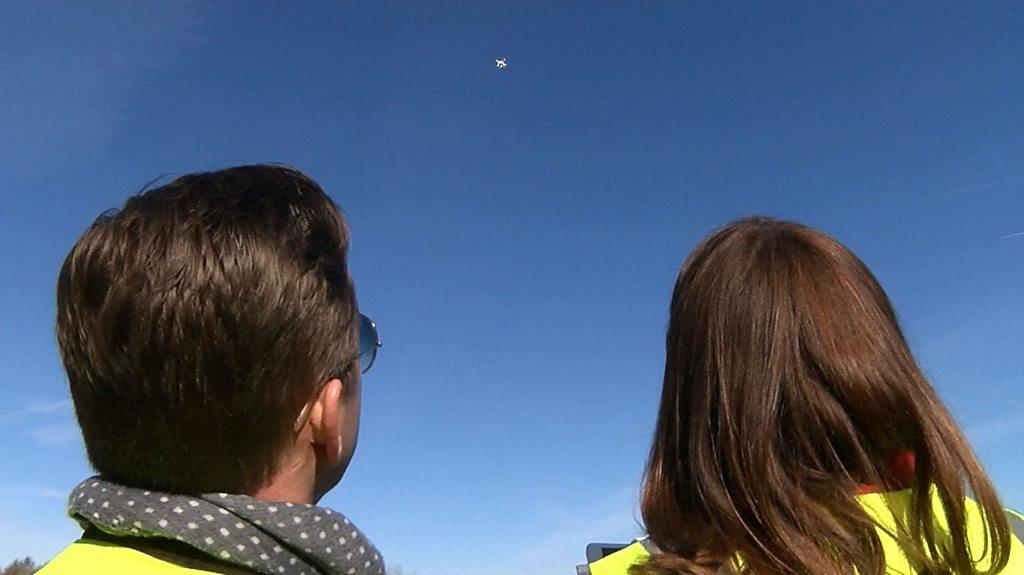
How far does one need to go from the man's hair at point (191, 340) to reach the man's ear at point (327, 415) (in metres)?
0.05

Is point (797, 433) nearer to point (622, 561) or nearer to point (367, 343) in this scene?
point (622, 561)

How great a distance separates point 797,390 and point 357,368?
4.51ft

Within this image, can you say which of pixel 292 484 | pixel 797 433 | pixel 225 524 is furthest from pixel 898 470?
pixel 225 524

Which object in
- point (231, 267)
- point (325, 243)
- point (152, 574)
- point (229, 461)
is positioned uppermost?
point (325, 243)

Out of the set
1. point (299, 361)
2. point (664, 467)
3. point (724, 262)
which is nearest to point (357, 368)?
point (299, 361)

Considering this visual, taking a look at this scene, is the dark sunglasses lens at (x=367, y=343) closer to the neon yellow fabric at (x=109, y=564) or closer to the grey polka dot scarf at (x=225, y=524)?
the grey polka dot scarf at (x=225, y=524)

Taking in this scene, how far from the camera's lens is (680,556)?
8.93 feet

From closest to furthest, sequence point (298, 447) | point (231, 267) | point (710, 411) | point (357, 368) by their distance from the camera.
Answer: point (231, 267)
point (298, 447)
point (357, 368)
point (710, 411)

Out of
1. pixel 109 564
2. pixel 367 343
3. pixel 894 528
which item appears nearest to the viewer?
pixel 109 564

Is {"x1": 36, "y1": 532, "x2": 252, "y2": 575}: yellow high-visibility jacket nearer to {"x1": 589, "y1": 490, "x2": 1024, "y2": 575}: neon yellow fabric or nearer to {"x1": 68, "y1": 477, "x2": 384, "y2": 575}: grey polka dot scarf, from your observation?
{"x1": 68, "y1": 477, "x2": 384, "y2": 575}: grey polka dot scarf

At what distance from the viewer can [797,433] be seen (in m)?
2.81

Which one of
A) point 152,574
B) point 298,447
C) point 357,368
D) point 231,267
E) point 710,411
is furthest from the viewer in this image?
point 710,411

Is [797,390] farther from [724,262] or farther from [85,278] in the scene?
[85,278]

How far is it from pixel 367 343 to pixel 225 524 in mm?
743
